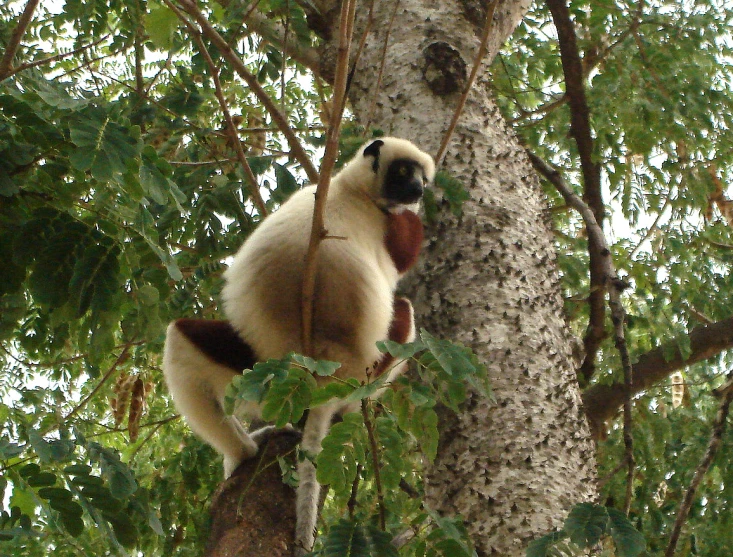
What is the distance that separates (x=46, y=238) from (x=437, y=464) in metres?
1.69

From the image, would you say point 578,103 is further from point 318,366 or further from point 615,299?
point 318,366

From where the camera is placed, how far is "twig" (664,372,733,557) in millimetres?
3323

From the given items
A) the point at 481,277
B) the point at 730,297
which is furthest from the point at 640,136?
the point at 481,277

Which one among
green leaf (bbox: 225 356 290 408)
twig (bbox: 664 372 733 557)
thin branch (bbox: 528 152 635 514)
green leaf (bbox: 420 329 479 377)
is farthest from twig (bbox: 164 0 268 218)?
twig (bbox: 664 372 733 557)

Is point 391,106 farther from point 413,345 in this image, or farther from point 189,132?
point 413,345

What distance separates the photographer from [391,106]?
4.47 metres

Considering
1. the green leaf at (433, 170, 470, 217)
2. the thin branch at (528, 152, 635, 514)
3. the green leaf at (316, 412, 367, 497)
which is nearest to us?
the green leaf at (316, 412, 367, 497)

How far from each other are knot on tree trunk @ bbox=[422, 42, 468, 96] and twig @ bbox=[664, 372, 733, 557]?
2.16 metres

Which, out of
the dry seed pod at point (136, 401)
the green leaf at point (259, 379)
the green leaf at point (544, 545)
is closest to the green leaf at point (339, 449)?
the green leaf at point (259, 379)

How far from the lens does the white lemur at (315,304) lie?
3410 millimetres

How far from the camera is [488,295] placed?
3.52m

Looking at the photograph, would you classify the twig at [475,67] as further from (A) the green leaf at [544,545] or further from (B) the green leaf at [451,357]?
(A) the green leaf at [544,545]

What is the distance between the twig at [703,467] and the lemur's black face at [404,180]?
5.96 feet

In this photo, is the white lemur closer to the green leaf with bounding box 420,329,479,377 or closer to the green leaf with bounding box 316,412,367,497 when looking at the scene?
the green leaf with bounding box 316,412,367,497
